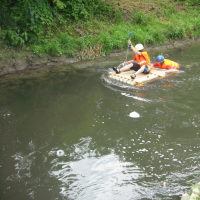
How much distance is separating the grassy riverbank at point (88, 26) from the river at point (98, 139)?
7.83 feet

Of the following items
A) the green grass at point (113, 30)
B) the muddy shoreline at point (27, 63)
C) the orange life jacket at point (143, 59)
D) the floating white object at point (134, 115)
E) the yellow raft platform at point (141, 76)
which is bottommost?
the floating white object at point (134, 115)

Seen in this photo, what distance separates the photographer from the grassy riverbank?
9.49m

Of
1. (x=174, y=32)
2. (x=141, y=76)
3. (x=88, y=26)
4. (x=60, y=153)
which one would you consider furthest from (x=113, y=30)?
(x=60, y=153)

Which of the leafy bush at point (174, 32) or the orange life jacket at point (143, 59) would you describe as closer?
the orange life jacket at point (143, 59)

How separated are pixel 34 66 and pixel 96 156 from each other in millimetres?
5985

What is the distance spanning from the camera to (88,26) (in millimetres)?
12008

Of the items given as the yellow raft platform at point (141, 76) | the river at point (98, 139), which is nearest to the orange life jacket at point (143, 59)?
the yellow raft platform at point (141, 76)

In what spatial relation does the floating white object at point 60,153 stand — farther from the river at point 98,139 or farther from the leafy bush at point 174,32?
the leafy bush at point 174,32

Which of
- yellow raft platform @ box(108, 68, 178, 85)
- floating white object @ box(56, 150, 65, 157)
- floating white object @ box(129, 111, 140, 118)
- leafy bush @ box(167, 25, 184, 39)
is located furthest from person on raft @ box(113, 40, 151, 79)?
leafy bush @ box(167, 25, 184, 39)

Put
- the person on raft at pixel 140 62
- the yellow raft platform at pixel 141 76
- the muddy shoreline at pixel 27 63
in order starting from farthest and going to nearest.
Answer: the muddy shoreline at pixel 27 63 < the person on raft at pixel 140 62 < the yellow raft platform at pixel 141 76

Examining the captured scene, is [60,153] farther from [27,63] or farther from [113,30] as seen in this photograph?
[113,30]

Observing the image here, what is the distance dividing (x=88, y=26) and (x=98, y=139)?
8.41 metres

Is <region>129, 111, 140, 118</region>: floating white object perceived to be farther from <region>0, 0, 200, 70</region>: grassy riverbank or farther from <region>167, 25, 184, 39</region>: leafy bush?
<region>167, 25, 184, 39</region>: leafy bush

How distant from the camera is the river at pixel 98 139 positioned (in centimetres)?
380
